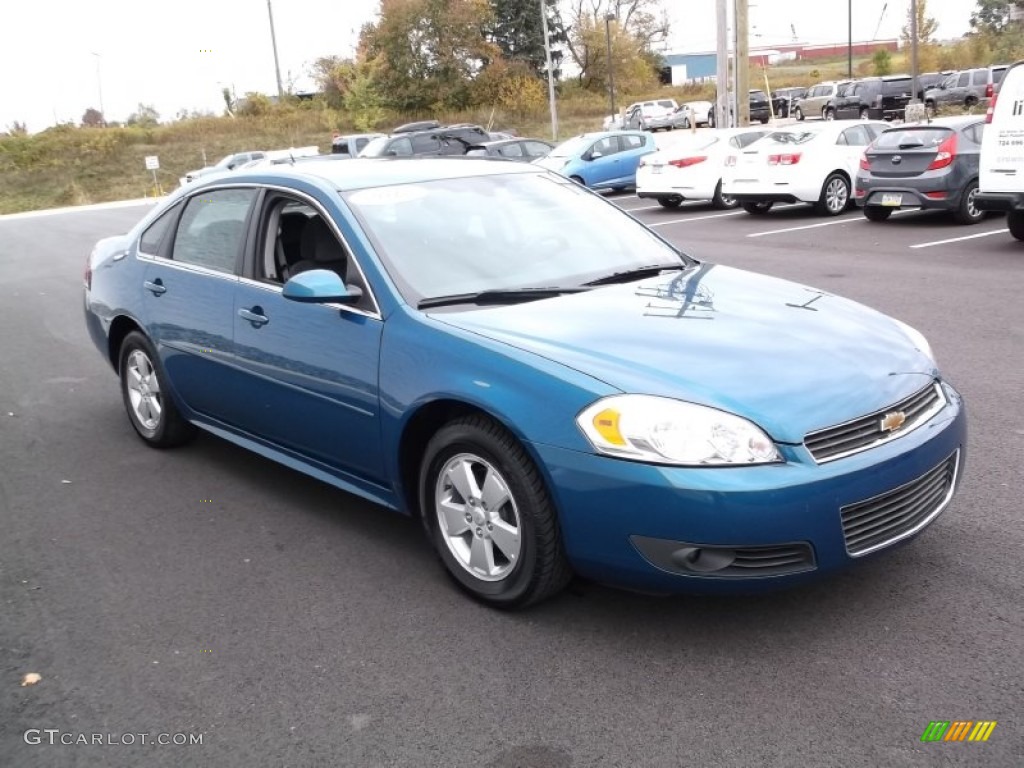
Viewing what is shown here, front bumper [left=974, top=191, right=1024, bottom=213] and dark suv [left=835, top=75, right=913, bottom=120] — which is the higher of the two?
dark suv [left=835, top=75, right=913, bottom=120]

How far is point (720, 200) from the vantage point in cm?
1934

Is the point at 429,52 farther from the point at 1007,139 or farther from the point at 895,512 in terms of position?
the point at 895,512

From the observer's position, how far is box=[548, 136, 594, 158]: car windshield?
23.6m

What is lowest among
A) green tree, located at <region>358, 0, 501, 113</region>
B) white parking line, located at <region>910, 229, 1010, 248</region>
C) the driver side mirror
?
white parking line, located at <region>910, 229, 1010, 248</region>

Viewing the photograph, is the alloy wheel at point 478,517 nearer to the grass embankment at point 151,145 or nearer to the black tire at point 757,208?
the black tire at point 757,208

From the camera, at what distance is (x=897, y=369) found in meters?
3.72

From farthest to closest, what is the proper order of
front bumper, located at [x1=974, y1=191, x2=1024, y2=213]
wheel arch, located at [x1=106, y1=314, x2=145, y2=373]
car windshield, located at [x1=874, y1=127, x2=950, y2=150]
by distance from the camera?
car windshield, located at [x1=874, y1=127, x2=950, y2=150] → front bumper, located at [x1=974, y1=191, x2=1024, y2=213] → wheel arch, located at [x1=106, y1=314, x2=145, y2=373]

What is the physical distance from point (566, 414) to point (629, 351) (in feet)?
1.20

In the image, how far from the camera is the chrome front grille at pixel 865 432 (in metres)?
3.29

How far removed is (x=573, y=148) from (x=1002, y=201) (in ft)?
44.5

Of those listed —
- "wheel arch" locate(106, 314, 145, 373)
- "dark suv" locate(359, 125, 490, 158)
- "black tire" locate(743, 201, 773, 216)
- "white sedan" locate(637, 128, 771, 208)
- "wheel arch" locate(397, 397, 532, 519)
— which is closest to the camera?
"wheel arch" locate(397, 397, 532, 519)

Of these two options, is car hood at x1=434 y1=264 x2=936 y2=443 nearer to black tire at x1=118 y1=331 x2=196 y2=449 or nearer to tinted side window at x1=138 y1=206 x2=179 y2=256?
black tire at x1=118 y1=331 x2=196 y2=449

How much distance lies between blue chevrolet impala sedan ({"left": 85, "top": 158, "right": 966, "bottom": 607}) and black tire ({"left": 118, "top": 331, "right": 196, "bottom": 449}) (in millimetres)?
198

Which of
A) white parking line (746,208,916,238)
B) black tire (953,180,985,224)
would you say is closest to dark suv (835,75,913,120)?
white parking line (746,208,916,238)
